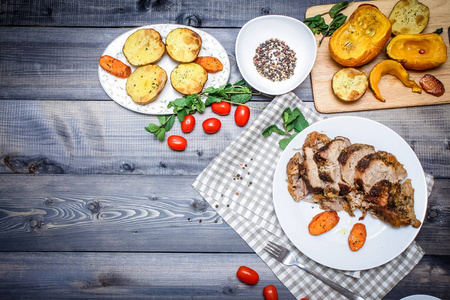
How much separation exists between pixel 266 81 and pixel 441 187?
147 cm

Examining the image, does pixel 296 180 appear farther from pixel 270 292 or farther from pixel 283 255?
pixel 270 292

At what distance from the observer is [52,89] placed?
2.68 metres

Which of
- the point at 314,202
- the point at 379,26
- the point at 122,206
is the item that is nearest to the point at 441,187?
the point at 314,202

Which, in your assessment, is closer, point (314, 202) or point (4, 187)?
point (314, 202)

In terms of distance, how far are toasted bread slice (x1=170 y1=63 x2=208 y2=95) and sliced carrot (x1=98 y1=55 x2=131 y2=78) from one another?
34 centimetres

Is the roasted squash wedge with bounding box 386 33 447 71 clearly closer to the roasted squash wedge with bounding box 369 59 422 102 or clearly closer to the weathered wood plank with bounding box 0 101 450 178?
the roasted squash wedge with bounding box 369 59 422 102

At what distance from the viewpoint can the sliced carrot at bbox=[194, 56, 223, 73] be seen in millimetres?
2557

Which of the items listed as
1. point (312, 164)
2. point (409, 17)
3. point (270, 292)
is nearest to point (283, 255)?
point (270, 292)

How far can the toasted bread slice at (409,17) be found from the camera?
2.59m

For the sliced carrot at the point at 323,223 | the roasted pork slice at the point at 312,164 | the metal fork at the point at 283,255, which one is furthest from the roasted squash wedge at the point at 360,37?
the metal fork at the point at 283,255

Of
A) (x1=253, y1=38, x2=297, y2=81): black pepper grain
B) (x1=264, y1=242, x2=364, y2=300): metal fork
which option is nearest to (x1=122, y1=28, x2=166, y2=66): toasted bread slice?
(x1=253, y1=38, x2=297, y2=81): black pepper grain

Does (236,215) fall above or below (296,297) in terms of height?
above

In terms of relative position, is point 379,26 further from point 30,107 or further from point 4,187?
point 4,187

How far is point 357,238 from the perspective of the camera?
7.86ft
